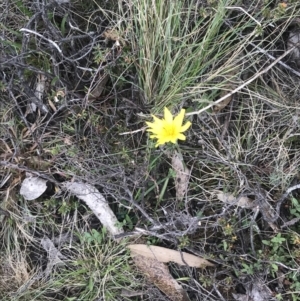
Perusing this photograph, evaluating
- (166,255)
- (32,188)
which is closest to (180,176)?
(166,255)

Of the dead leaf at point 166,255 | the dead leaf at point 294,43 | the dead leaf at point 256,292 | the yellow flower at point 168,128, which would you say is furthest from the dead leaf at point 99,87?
the dead leaf at point 256,292

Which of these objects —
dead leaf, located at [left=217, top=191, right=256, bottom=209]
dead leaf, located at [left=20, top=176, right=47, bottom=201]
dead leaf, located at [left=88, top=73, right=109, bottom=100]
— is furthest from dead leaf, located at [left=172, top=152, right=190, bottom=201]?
dead leaf, located at [left=20, top=176, right=47, bottom=201]

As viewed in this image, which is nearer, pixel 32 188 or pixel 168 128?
pixel 168 128

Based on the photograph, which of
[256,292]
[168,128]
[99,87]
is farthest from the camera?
[99,87]

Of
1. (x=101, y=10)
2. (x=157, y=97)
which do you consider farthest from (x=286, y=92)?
(x=101, y=10)

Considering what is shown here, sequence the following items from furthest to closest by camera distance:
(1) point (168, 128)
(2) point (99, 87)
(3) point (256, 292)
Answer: (2) point (99, 87), (3) point (256, 292), (1) point (168, 128)

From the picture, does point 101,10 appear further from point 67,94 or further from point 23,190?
point 23,190

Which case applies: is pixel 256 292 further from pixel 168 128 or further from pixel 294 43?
pixel 294 43

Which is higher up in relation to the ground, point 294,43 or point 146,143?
point 294,43
